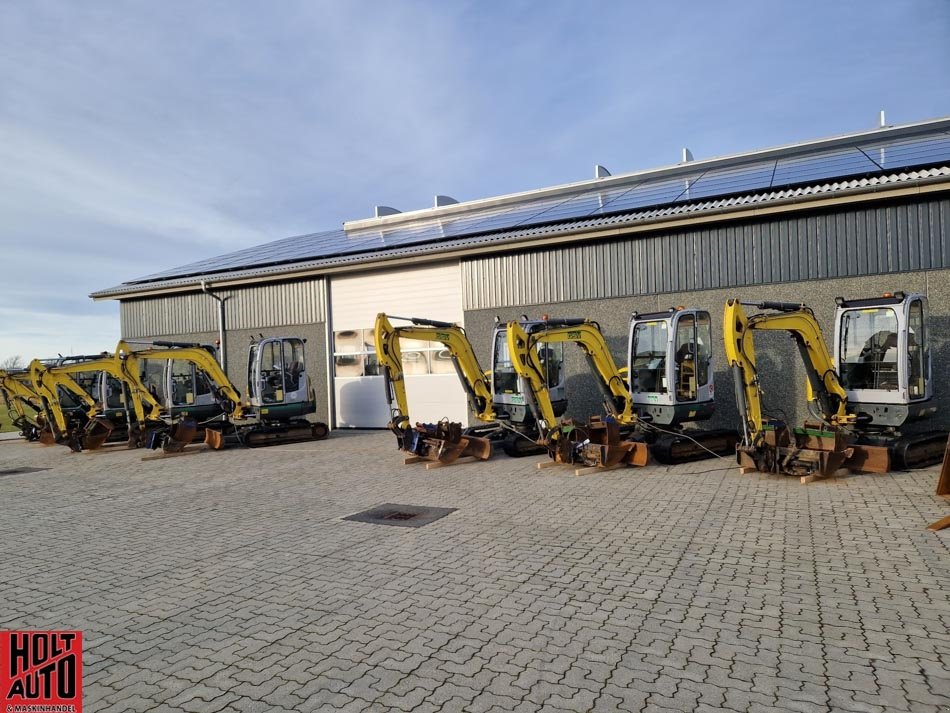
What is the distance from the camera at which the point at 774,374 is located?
13625 mm

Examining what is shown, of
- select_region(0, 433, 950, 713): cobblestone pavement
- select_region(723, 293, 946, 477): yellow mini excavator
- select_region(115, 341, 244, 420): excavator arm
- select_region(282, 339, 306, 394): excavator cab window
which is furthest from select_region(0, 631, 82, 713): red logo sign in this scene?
select_region(282, 339, 306, 394): excavator cab window

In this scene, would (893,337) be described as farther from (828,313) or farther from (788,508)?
(788,508)

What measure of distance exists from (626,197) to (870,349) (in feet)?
30.6

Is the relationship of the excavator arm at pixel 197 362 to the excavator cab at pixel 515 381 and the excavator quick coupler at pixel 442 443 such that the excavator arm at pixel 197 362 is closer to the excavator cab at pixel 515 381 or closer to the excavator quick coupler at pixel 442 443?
the excavator quick coupler at pixel 442 443

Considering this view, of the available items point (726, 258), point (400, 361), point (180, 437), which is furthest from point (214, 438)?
point (726, 258)

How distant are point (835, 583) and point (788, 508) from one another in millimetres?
2832

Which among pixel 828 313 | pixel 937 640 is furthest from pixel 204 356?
pixel 937 640

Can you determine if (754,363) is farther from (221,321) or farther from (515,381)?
(221,321)

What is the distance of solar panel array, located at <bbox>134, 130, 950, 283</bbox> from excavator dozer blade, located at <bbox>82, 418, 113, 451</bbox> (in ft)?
24.5

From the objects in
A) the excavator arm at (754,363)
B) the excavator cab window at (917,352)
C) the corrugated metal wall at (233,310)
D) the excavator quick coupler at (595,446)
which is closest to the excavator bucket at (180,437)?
the corrugated metal wall at (233,310)

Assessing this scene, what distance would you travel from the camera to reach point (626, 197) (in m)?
18.8

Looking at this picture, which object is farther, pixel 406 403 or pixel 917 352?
pixel 406 403

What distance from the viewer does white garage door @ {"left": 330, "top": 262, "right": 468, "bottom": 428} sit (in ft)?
60.1

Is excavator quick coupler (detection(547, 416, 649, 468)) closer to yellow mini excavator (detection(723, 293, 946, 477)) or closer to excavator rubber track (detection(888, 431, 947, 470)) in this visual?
yellow mini excavator (detection(723, 293, 946, 477))
